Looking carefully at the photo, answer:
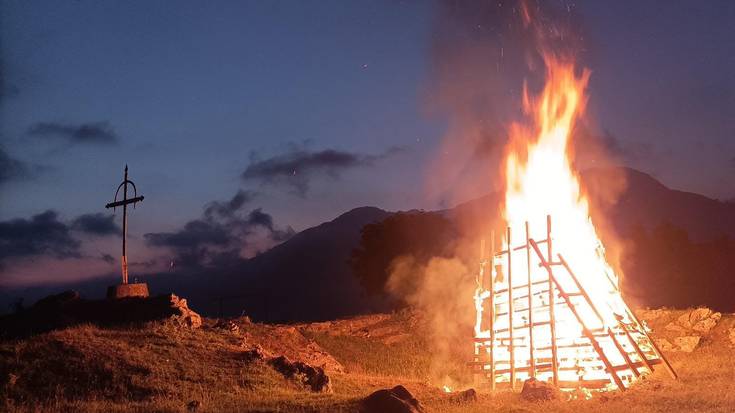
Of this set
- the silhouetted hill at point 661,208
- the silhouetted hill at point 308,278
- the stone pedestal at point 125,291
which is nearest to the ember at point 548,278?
the stone pedestal at point 125,291

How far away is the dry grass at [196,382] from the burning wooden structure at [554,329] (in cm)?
106

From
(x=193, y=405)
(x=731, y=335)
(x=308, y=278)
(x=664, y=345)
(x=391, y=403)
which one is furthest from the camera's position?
(x=308, y=278)

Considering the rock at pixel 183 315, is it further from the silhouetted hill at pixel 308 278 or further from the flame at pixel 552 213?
the silhouetted hill at pixel 308 278

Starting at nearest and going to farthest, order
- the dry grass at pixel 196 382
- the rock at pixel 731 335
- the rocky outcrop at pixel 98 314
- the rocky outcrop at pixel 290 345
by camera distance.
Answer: the dry grass at pixel 196 382
the rocky outcrop at pixel 98 314
the rock at pixel 731 335
the rocky outcrop at pixel 290 345

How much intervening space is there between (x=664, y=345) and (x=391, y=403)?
39.9ft

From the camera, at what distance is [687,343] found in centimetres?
2025

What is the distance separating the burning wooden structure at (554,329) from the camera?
51.9 ft

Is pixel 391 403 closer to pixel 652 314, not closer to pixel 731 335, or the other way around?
pixel 731 335

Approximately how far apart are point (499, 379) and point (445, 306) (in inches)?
315

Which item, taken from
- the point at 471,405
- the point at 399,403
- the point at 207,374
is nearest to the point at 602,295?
the point at 471,405

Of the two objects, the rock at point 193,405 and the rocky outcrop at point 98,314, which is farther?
the rocky outcrop at point 98,314

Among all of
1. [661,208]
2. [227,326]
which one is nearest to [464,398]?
[227,326]

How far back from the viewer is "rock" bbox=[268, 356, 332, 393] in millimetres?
15594

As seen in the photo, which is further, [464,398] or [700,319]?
[700,319]
